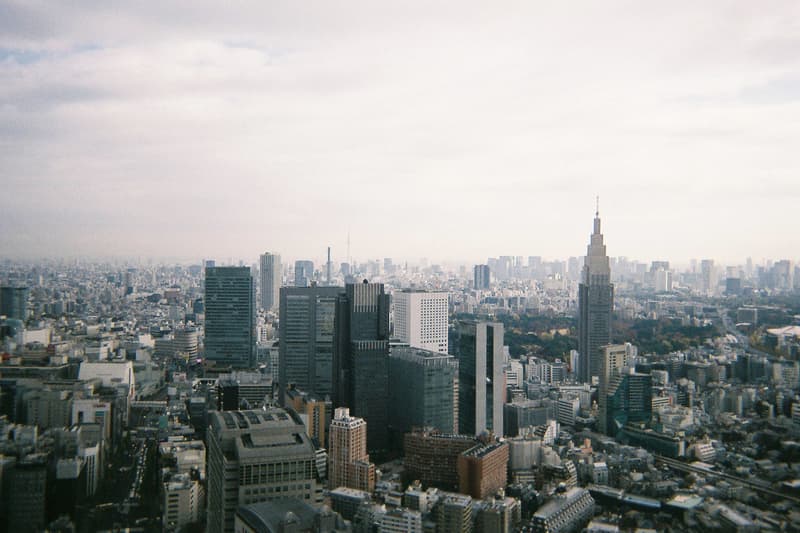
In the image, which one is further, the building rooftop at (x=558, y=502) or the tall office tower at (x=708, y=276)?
the tall office tower at (x=708, y=276)

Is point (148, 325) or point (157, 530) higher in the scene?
point (148, 325)

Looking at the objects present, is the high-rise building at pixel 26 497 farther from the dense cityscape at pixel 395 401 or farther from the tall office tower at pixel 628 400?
the tall office tower at pixel 628 400

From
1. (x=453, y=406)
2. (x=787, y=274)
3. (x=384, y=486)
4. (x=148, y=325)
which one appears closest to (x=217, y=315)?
(x=148, y=325)

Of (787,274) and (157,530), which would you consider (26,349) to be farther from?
(787,274)

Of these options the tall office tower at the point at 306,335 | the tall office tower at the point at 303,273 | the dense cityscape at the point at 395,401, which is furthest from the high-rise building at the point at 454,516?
the tall office tower at the point at 303,273

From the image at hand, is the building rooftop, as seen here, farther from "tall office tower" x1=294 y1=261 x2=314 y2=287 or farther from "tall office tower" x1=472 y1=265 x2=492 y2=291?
"tall office tower" x1=472 y1=265 x2=492 y2=291

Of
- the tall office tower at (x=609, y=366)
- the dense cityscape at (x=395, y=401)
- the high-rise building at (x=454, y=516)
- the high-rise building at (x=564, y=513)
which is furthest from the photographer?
the tall office tower at (x=609, y=366)
